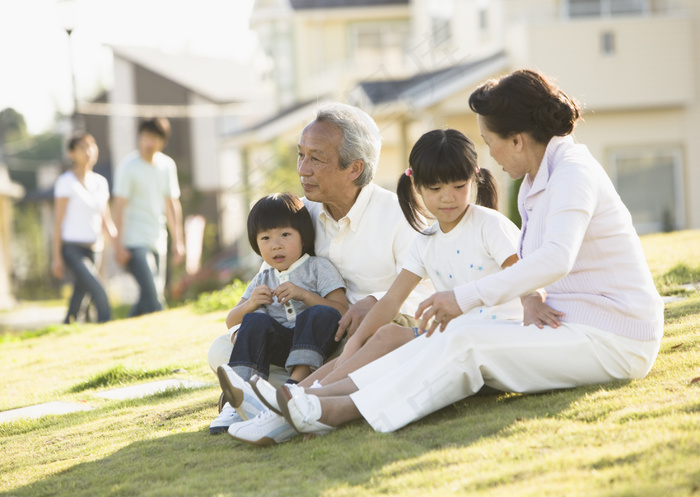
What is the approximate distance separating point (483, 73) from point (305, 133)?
14.1m

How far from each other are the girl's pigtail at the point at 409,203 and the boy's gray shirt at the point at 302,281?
0.49 meters

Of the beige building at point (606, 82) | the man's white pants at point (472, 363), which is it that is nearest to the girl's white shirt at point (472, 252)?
the man's white pants at point (472, 363)

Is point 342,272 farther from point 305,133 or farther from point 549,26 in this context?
point 549,26

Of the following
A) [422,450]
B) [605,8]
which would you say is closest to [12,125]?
[605,8]

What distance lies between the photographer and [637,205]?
766 inches

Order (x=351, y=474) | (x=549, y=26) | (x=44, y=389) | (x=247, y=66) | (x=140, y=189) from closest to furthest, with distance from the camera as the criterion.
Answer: (x=351, y=474) → (x=44, y=389) → (x=140, y=189) → (x=549, y=26) → (x=247, y=66)

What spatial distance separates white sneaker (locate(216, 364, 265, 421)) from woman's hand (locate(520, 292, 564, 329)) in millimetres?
1140

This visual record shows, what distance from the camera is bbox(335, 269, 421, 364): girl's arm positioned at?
4008 millimetres

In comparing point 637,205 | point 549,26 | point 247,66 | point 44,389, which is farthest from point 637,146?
point 247,66

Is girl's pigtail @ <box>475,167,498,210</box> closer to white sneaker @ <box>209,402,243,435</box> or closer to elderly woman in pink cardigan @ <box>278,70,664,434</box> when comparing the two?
elderly woman in pink cardigan @ <box>278,70,664,434</box>

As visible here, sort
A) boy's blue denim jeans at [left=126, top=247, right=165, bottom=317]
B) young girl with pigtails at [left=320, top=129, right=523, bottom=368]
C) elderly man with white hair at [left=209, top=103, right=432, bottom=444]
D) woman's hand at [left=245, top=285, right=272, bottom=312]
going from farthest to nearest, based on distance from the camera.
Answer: boy's blue denim jeans at [left=126, top=247, right=165, bottom=317], elderly man with white hair at [left=209, top=103, right=432, bottom=444], woman's hand at [left=245, top=285, right=272, bottom=312], young girl with pigtails at [left=320, top=129, right=523, bottom=368]

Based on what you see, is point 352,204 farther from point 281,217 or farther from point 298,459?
point 298,459

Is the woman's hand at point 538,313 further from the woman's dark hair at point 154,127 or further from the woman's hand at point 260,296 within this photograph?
the woman's dark hair at point 154,127

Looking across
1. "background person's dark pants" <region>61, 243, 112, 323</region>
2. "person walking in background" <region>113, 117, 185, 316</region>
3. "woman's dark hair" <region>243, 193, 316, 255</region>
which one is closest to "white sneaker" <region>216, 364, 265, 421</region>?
"woman's dark hair" <region>243, 193, 316, 255</region>
